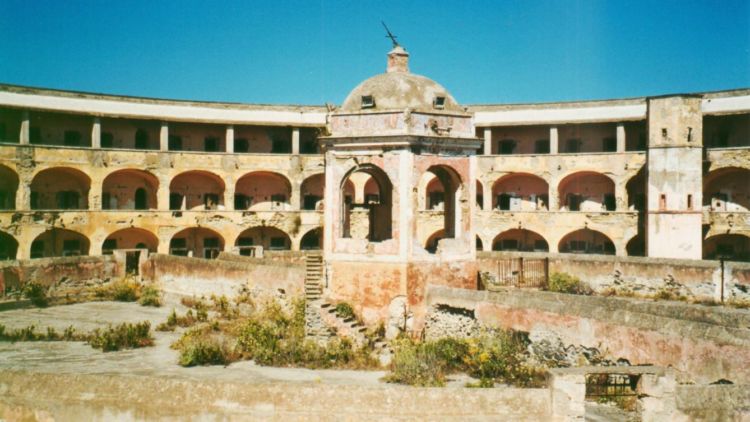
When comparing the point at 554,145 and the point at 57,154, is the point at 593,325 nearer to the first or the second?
the point at 554,145

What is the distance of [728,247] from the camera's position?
33188 mm

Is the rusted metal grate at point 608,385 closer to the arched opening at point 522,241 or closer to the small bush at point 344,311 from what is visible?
the small bush at point 344,311

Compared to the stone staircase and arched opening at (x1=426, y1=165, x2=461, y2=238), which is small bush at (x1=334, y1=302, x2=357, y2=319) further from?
arched opening at (x1=426, y1=165, x2=461, y2=238)

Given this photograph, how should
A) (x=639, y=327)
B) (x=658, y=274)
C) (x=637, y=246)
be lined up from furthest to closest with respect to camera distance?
1. (x=637, y=246)
2. (x=658, y=274)
3. (x=639, y=327)

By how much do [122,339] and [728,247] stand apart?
31.2 meters

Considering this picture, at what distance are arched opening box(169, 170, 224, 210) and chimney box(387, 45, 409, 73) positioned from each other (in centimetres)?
2089

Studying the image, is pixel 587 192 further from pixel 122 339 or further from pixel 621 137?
pixel 122 339

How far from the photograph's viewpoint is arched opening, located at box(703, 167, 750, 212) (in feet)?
108

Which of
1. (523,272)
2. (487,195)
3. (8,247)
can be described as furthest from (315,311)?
(8,247)

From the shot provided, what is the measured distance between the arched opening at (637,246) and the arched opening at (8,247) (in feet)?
106

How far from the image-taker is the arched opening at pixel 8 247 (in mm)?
30828

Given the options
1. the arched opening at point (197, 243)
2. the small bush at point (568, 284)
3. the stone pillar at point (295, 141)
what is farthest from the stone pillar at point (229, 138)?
the small bush at point (568, 284)

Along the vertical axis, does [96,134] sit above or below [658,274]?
above

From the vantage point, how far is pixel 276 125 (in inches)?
1454
